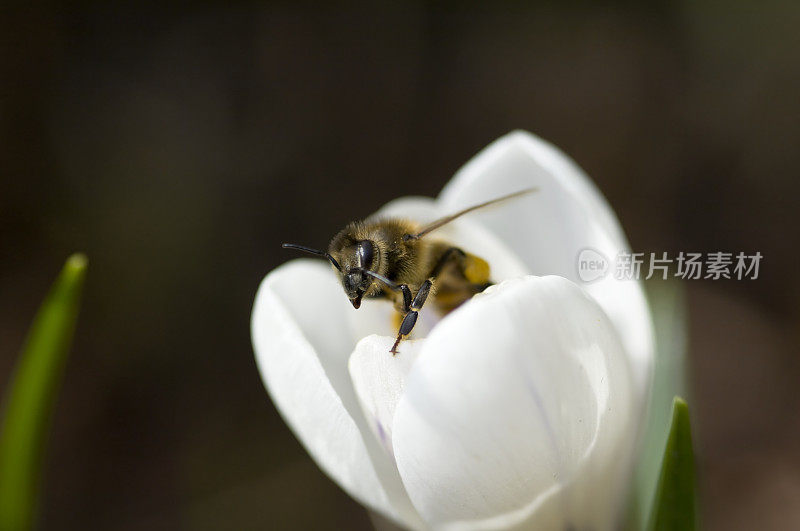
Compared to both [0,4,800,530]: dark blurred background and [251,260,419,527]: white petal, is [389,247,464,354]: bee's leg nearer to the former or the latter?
[251,260,419,527]: white petal

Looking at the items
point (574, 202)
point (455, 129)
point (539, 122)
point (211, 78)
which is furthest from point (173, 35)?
point (574, 202)

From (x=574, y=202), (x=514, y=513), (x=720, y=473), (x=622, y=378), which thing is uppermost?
(x=574, y=202)

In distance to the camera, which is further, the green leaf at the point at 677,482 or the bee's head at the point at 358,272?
the bee's head at the point at 358,272

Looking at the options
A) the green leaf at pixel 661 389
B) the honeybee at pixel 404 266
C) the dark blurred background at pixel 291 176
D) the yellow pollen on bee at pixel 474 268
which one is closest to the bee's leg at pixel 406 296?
the honeybee at pixel 404 266

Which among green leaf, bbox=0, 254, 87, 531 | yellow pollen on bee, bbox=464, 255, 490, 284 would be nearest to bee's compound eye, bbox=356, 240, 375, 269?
yellow pollen on bee, bbox=464, 255, 490, 284

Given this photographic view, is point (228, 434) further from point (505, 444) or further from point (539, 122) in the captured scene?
point (505, 444)

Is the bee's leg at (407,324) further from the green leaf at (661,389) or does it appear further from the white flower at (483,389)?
the green leaf at (661,389)
